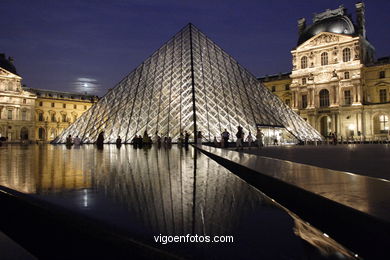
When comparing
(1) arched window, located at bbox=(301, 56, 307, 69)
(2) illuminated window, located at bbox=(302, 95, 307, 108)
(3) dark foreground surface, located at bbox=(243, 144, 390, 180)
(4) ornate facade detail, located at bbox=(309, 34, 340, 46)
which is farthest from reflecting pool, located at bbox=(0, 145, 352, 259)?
(1) arched window, located at bbox=(301, 56, 307, 69)

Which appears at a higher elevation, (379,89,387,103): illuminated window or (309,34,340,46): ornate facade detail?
(309,34,340,46): ornate facade detail

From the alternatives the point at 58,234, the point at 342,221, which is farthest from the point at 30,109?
the point at 342,221

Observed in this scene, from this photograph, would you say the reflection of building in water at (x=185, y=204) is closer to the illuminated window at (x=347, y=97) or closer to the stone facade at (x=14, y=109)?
the illuminated window at (x=347, y=97)

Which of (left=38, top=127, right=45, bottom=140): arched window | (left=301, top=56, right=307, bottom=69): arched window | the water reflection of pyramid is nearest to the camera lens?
the water reflection of pyramid

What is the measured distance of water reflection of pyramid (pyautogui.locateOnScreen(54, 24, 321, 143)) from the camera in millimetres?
17719

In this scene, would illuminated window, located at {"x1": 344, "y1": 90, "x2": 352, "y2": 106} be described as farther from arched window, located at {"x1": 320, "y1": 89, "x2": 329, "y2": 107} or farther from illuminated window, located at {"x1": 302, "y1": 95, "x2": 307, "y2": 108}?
illuminated window, located at {"x1": 302, "y1": 95, "x2": 307, "y2": 108}

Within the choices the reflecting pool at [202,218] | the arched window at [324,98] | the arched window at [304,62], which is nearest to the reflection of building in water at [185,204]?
the reflecting pool at [202,218]

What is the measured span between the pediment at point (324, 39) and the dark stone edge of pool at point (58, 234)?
4274 cm

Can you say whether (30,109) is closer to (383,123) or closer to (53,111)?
(53,111)

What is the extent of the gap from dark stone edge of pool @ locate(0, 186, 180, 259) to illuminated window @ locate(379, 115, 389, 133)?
4038 cm

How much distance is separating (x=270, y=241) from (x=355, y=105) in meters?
40.5

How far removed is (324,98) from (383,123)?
24.7ft

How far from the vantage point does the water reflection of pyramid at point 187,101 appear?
58.1ft

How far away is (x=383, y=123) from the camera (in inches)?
1428
